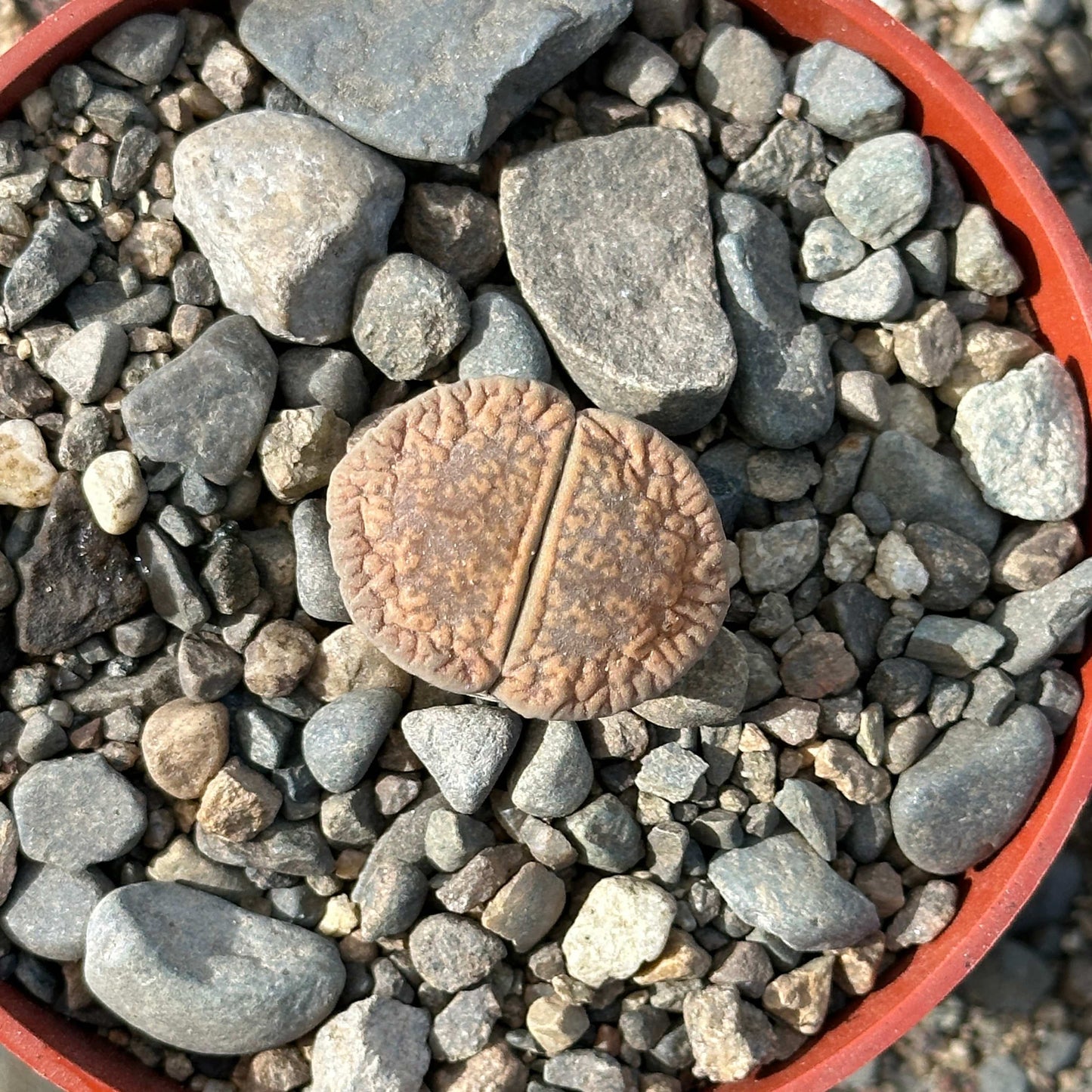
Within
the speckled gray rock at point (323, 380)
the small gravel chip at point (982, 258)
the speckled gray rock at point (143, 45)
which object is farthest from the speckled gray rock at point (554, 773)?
the speckled gray rock at point (143, 45)

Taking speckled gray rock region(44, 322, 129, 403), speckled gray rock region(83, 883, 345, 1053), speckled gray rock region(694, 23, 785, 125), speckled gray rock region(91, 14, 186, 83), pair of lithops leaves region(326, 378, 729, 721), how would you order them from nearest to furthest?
1. pair of lithops leaves region(326, 378, 729, 721)
2. speckled gray rock region(83, 883, 345, 1053)
3. speckled gray rock region(44, 322, 129, 403)
4. speckled gray rock region(91, 14, 186, 83)
5. speckled gray rock region(694, 23, 785, 125)

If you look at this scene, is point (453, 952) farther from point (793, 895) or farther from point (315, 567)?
point (315, 567)

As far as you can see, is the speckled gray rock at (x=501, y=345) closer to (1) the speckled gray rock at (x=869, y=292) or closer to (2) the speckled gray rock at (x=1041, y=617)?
(1) the speckled gray rock at (x=869, y=292)

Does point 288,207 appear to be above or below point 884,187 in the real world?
above

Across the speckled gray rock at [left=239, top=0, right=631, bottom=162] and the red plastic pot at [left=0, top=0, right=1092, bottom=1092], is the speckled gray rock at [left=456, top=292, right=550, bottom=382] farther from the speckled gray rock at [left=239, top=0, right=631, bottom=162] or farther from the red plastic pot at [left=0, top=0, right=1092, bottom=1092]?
the red plastic pot at [left=0, top=0, right=1092, bottom=1092]

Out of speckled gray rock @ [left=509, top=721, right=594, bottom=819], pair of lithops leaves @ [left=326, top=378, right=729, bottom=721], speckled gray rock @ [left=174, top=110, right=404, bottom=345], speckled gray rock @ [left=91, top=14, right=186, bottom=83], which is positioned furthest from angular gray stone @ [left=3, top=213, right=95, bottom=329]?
speckled gray rock @ [left=509, top=721, right=594, bottom=819]

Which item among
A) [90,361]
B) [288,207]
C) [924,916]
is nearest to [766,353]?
[288,207]

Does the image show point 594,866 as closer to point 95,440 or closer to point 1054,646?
point 1054,646
